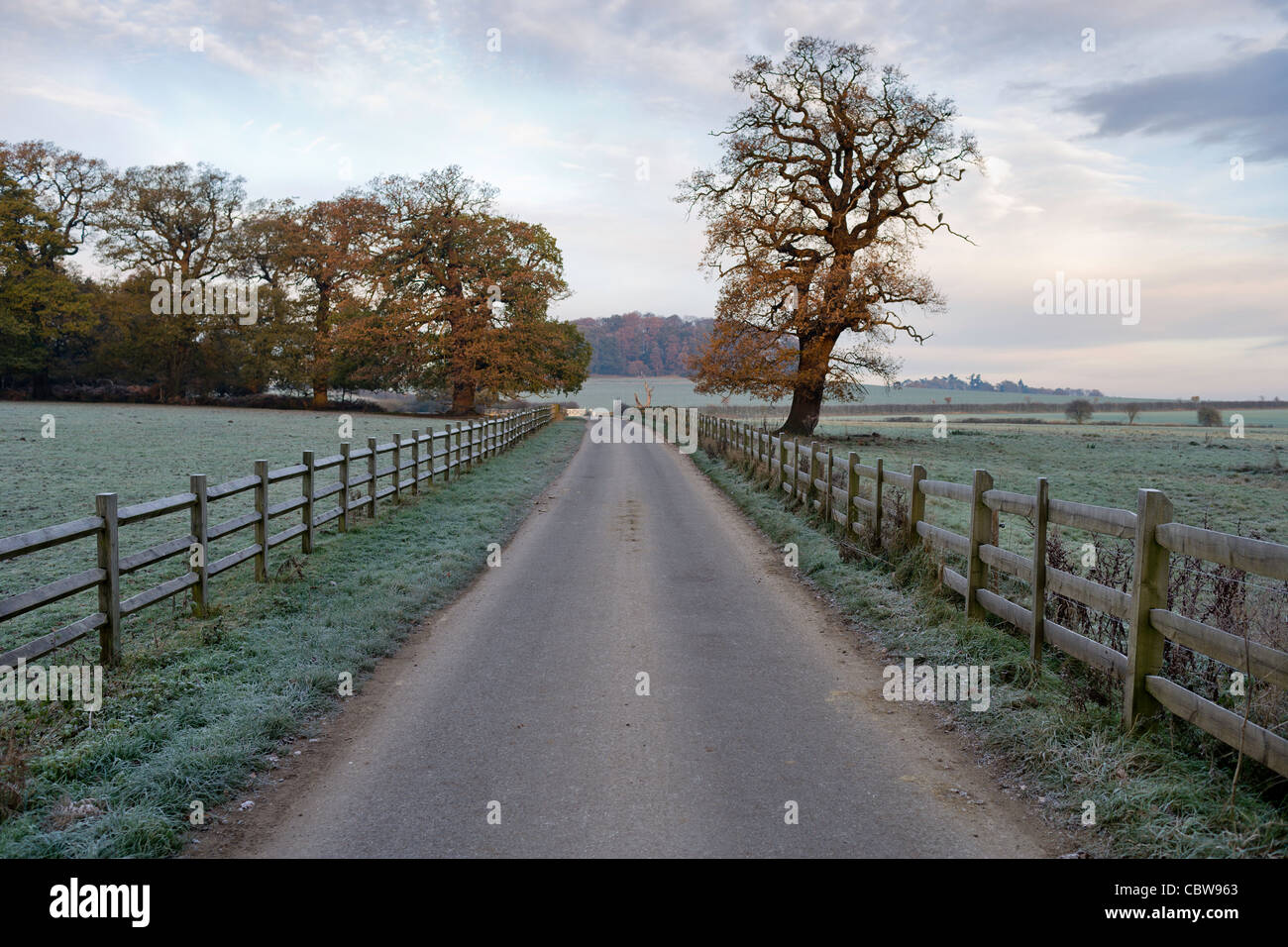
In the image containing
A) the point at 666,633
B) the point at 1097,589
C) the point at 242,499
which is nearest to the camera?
the point at 1097,589

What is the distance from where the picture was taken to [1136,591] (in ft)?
15.2

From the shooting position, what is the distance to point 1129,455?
107 ft

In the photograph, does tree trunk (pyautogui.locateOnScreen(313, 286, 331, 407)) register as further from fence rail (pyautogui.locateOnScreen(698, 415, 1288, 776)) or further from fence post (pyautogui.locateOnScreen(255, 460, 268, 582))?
fence rail (pyautogui.locateOnScreen(698, 415, 1288, 776))

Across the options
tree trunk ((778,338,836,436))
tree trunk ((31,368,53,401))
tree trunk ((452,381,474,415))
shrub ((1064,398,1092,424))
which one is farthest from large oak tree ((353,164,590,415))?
shrub ((1064,398,1092,424))

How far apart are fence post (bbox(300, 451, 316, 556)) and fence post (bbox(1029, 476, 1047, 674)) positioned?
8.39 metres

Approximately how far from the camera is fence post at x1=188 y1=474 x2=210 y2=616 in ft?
24.6

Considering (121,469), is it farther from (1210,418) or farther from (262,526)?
(1210,418)

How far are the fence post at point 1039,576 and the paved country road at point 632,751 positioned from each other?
1.13m

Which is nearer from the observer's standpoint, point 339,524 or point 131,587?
point 131,587

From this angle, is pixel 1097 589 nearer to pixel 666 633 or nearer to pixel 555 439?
pixel 666 633

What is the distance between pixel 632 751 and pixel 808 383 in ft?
90.6

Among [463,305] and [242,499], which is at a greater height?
[463,305]
